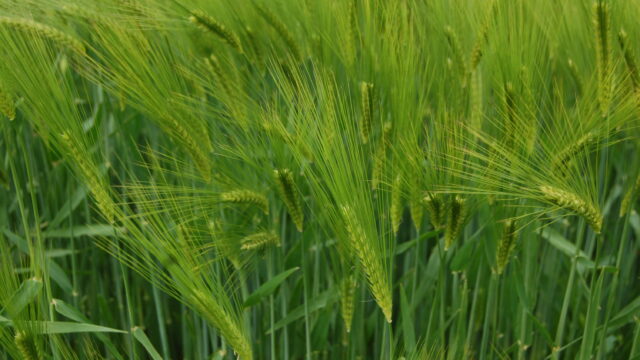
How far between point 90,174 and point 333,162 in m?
0.37

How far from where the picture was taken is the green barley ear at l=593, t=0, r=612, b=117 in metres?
1.17

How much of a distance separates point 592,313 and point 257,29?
0.79m

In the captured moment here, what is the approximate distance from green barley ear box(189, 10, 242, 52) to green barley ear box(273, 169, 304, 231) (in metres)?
0.32

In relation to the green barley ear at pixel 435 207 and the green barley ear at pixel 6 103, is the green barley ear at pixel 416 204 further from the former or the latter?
the green barley ear at pixel 6 103

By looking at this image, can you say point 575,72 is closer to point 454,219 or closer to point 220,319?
point 454,219

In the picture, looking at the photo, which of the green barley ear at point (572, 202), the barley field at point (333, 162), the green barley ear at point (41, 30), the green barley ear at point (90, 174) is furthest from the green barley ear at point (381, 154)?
the green barley ear at point (41, 30)

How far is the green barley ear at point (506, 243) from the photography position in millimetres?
1207

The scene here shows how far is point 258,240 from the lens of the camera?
1273mm

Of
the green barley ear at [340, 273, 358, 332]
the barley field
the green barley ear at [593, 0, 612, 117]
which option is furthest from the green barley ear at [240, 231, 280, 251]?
the green barley ear at [593, 0, 612, 117]

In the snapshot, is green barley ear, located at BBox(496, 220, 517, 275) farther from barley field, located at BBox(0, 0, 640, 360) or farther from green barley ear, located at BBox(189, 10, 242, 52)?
green barley ear, located at BBox(189, 10, 242, 52)

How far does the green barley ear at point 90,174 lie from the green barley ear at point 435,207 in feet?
1.56

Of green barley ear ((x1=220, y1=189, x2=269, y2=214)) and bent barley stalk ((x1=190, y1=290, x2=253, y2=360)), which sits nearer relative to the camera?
bent barley stalk ((x1=190, y1=290, x2=253, y2=360))

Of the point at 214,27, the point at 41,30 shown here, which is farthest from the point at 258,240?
the point at 41,30

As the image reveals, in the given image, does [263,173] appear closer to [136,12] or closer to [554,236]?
[136,12]
